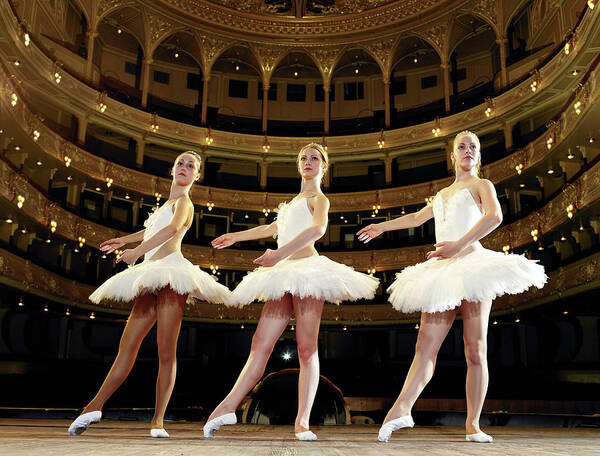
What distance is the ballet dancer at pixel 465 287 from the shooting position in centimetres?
430

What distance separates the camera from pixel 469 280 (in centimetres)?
433

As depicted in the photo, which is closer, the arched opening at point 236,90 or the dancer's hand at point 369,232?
the dancer's hand at point 369,232

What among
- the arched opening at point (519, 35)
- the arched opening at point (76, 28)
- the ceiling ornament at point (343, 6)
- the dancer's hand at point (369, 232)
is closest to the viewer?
the dancer's hand at point (369, 232)

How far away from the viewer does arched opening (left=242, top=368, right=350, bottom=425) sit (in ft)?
21.5

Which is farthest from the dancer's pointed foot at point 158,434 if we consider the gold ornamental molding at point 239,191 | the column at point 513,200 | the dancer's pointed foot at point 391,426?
the column at point 513,200

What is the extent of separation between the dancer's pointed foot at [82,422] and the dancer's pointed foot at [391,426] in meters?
2.21

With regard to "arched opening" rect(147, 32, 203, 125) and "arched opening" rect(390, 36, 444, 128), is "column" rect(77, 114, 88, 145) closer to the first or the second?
"arched opening" rect(147, 32, 203, 125)

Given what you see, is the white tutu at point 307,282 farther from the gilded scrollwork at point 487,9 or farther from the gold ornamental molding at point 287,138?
the gilded scrollwork at point 487,9

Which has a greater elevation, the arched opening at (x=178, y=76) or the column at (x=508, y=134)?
the arched opening at (x=178, y=76)

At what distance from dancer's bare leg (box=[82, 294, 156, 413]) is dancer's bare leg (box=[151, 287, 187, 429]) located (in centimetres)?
10

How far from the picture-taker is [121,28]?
28938mm

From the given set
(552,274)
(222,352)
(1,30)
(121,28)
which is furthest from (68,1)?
(552,274)

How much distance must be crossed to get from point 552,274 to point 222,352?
53.4 feet

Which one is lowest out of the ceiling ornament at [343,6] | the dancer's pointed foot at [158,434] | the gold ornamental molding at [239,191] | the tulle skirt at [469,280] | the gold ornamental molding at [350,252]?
the dancer's pointed foot at [158,434]
